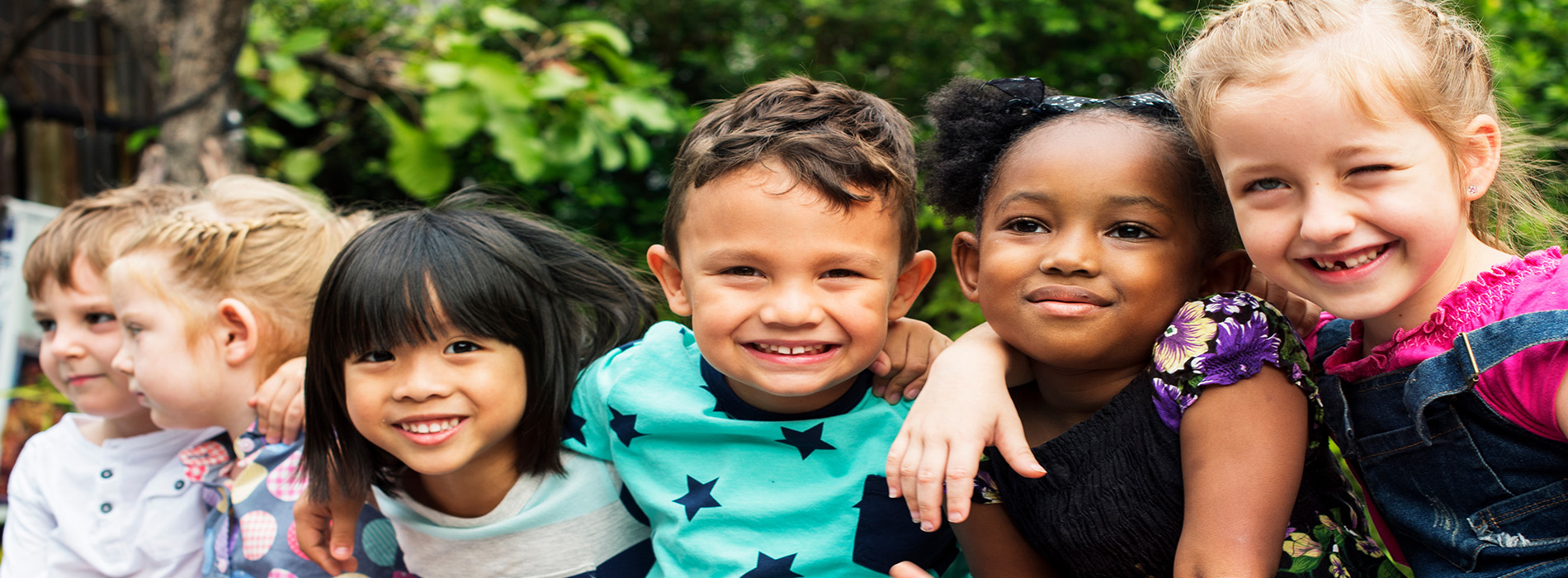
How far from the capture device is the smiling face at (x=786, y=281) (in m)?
1.77

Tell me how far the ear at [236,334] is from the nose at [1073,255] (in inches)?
74.4

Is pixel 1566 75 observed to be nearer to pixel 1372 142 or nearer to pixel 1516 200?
pixel 1516 200

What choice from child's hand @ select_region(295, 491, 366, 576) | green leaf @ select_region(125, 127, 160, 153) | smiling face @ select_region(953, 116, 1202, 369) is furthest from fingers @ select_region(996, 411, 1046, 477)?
green leaf @ select_region(125, 127, 160, 153)

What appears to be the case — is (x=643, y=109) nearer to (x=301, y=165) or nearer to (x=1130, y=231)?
(x=301, y=165)

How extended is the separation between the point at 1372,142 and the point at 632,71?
387cm

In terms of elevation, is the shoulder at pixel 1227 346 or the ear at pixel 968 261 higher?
the shoulder at pixel 1227 346

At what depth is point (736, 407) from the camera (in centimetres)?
199

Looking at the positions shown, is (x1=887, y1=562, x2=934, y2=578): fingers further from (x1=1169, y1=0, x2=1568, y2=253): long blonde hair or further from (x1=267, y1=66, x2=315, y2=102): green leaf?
(x1=267, y1=66, x2=315, y2=102): green leaf

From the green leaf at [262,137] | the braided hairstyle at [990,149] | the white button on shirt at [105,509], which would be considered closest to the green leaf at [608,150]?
the green leaf at [262,137]

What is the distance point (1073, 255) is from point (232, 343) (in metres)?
2.01

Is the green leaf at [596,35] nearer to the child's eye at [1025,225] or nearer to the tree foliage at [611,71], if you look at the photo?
the tree foliage at [611,71]

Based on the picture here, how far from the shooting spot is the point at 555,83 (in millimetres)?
4590

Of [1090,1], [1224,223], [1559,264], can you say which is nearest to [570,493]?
[1224,223]

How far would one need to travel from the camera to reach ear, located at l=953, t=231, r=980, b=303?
1.86m
